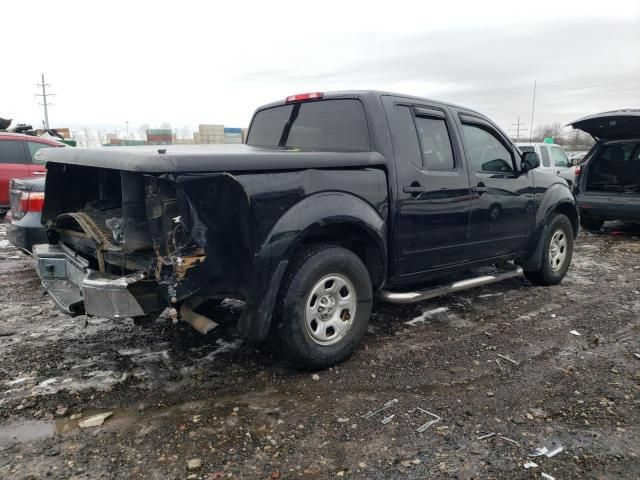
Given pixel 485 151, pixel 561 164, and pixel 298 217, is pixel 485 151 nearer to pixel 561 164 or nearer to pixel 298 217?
pixel 298 217

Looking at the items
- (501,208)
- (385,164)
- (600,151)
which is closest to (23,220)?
(385,164)

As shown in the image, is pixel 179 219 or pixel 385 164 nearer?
pixel 179 219

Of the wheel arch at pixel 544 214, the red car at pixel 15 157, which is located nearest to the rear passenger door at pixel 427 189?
the wheel arch at pixel 544 214

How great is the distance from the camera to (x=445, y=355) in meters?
3.87

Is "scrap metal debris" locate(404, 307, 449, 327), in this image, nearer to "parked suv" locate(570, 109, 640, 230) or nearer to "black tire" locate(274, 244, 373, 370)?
"black tire" locate(274, 244, 373, 370)

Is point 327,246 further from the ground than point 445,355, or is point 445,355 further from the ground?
point 327,246

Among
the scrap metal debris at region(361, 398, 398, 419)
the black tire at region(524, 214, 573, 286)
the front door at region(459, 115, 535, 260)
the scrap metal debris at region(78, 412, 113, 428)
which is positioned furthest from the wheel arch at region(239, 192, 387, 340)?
the black tire at region(524, 214, 573, 286)

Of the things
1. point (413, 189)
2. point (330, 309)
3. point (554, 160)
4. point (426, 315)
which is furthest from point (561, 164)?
point (330, 309)

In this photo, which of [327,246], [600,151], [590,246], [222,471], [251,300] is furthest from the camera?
[600,151]

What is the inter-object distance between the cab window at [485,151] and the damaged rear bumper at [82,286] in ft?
10.2

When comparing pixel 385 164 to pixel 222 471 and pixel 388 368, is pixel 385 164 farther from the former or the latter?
pixel 222 471

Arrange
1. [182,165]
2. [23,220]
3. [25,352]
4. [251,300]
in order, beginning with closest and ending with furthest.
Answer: [182,165]
[251,300]
[25,352]
[23,220]

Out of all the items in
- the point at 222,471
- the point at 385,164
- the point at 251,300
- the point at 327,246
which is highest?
the point at 385,164

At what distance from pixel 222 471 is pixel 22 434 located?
3.91 feet
